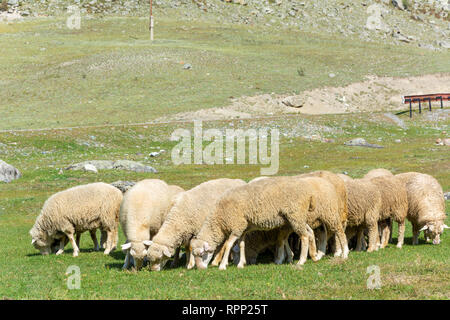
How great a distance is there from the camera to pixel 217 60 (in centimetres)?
7294

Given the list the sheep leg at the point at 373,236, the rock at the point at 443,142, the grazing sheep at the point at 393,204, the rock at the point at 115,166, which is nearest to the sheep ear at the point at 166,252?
the sheep leg at the point at 373,236

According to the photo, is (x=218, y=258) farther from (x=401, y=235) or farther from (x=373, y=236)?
(x=401, y=235)

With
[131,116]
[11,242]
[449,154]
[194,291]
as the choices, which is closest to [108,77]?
[131,116]

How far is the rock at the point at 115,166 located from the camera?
3638 centimetres

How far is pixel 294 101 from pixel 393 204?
147 feet

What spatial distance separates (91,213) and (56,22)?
7938cm

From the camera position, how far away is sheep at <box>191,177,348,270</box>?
46.4ft

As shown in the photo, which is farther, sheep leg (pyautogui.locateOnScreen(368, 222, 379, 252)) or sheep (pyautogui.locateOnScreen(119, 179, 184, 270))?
sheep leg (pyautogui.locateOnScreen(368, 222, 379, 252))

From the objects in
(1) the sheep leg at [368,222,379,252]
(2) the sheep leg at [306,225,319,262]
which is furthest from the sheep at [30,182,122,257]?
(1) the sheep leg at [368,222,379,252]

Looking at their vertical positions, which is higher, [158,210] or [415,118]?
[158,210]

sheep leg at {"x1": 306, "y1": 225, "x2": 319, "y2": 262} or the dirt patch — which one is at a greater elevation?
sheep leg at {"x1": 306, "y1": 225, "x2": 319, "y2": 262}

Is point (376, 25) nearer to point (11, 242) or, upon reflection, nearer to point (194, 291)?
point (11, 242)

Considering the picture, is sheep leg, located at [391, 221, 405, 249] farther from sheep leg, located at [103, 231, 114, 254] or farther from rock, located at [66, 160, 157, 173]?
rock, located at [66, 160, 157, 173]

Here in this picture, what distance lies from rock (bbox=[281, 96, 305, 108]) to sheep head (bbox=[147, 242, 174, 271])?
48.1 metres
